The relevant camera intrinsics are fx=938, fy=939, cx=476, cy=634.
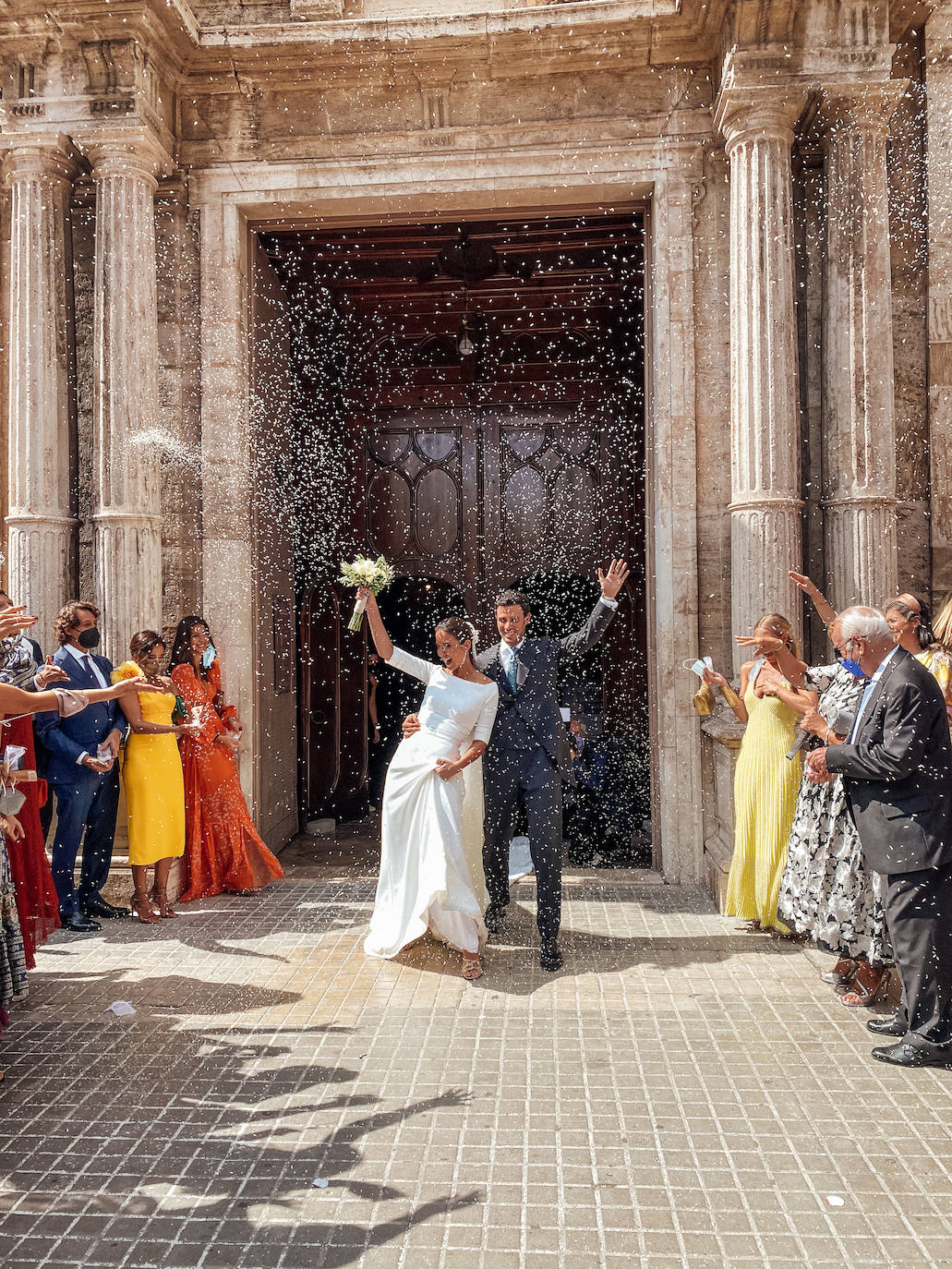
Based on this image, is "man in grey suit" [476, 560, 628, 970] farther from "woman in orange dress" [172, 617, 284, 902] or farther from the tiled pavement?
"woman in orange dress" [172, 617, 284, 902]

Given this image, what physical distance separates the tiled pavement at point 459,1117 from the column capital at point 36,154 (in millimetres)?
5309

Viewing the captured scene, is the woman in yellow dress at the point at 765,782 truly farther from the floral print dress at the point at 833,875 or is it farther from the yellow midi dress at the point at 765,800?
the floral print dress at the point at 833,875

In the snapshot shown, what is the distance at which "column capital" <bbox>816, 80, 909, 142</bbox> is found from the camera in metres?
6.10

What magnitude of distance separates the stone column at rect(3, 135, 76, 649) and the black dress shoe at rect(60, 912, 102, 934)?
1.95m

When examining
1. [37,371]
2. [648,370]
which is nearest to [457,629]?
[648,370]

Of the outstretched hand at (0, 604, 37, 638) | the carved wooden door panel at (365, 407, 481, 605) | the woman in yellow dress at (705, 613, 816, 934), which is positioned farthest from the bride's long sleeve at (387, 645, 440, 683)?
the carved wooden door panel at (365, 407, 481, 605)

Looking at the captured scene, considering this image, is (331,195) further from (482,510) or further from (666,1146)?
(666,1146)

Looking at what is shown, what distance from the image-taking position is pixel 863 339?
619 centimetres

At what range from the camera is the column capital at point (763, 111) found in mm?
6078

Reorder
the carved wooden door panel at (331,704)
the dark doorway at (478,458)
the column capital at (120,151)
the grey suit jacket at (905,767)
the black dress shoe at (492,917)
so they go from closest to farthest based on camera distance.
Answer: the grey suit jacket at (905,767) < the black dress shoe at (492,917) < the column capital at (120,151) < the carved wooden door panel at (331,704) < the dark doorway at (478,458)

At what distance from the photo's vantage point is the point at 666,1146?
3.23 meters

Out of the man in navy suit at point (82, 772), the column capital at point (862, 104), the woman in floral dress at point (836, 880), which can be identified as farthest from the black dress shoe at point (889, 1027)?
the column capital at point (862, 104)

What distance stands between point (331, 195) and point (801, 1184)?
6.80m

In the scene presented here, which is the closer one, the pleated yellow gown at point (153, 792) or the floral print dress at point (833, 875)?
the floral print dress at point (833, 875)
